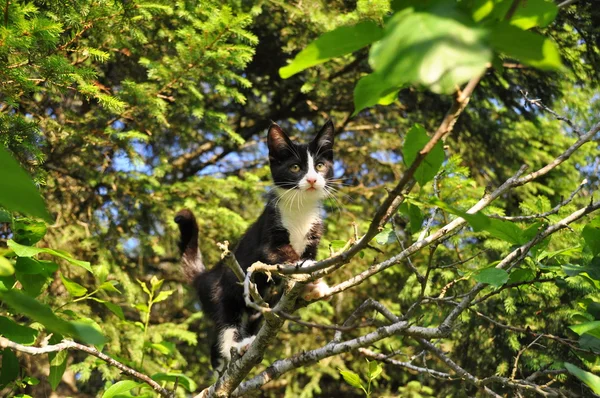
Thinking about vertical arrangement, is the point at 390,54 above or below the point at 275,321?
above

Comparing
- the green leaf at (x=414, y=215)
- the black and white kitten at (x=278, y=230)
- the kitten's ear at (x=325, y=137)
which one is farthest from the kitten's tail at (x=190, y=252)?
the green leaf at (x=414, y=215)

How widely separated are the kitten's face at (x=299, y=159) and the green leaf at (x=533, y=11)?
2475mm

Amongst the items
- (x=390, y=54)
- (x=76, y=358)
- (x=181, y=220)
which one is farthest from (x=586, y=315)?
(x=76, y=358)

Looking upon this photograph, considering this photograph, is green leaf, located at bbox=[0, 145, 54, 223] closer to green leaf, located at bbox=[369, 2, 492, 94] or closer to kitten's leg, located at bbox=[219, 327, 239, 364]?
green leaf, located at bbox=[369, 2, 492, 94]

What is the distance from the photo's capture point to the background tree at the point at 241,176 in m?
1.98

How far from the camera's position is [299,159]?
316 cm

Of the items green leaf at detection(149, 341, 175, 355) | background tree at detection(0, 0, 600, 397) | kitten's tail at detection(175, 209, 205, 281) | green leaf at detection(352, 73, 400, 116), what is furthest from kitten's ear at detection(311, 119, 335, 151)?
green leaf at detection(352, 73, 400, 116)

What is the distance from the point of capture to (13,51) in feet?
8.16

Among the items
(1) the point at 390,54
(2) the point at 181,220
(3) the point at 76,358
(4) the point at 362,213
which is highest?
(1) the point at 390,54

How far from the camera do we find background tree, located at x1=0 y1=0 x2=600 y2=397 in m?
1.98

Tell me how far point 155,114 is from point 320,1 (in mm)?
1823

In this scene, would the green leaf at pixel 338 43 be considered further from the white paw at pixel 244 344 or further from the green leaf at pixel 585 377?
the white paw at pixel 244 344

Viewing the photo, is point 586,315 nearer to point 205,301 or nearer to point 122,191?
point 205,301

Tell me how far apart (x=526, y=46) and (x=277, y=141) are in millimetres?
2723
